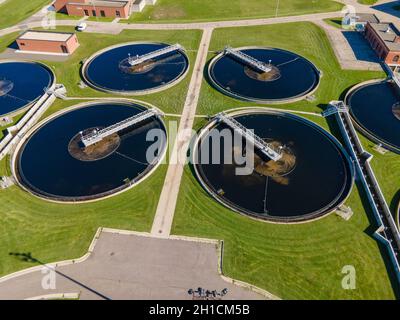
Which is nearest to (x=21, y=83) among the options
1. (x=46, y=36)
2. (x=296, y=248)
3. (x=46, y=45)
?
(x=46, y=45)

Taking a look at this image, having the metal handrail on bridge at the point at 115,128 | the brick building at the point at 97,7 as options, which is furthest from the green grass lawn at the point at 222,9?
the metal handrail on bridge at the point at 115,128

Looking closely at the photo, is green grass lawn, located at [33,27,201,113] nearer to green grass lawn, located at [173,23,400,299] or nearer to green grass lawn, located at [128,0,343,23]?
green grass lawn, located at [128,0,343,23]

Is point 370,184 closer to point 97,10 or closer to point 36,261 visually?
point 36,261

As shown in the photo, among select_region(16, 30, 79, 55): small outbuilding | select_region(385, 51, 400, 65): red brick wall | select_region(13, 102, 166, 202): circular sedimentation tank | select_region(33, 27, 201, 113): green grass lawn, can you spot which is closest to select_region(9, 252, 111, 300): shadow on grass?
select_region(13, 102, 166, 202): circular sedimentation tank

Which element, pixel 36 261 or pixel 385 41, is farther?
pixel 385 41

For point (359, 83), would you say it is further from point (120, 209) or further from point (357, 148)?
point (120, 209)

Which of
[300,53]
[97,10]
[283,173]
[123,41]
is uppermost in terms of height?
[97,10]

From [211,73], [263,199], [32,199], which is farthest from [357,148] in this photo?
[32,199]
